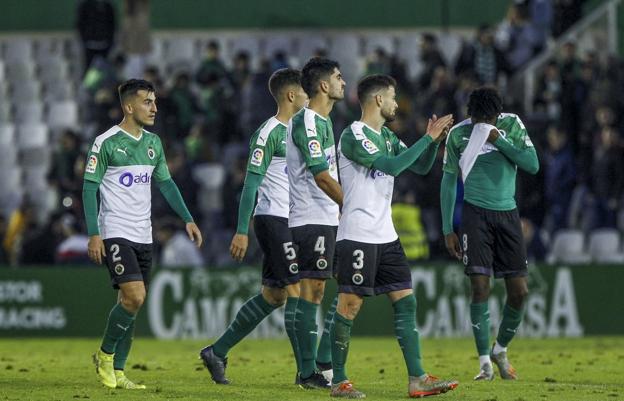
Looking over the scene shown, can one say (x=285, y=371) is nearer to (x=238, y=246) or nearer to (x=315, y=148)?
(x=238, y=246)

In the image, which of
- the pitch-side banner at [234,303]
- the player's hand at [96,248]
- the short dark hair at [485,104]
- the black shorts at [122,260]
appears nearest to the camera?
the player's hand at [96,248]

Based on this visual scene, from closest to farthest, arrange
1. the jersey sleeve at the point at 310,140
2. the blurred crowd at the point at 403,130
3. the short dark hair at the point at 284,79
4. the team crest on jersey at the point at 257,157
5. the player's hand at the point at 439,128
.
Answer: the player's hand at the point at 439,128 < the jersey sleeve at the point at 310,140 < the team crest on jersey at the point at 257,157 < the short dark hair at the point at 284,79 < the blurred crowd at the point at 403,130

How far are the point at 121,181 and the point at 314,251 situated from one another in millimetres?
1730

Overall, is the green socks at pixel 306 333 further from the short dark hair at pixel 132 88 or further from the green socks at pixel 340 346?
the short dark hair at pixel 132 88

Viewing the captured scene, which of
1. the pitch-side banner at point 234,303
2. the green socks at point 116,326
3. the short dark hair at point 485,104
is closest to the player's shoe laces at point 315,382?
the green socks at point 116,326

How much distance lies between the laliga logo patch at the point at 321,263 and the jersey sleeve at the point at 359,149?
1034mm

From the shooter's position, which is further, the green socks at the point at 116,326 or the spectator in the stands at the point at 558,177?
the spectator in the stands at the point at 558,177

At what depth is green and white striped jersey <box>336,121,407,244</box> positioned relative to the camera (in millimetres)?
10938

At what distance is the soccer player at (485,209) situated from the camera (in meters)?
12.7

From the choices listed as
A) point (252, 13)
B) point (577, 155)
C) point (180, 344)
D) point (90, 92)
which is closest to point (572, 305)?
point (577, 155)

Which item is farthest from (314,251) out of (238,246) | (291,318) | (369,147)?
(369,147)

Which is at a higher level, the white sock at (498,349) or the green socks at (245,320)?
the green socks at (245,320)

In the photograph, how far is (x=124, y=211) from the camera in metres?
12.0

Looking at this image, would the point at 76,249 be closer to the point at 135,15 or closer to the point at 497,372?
the point at 135,15
